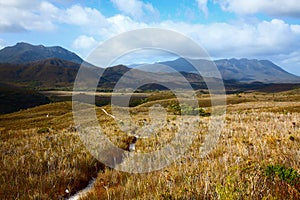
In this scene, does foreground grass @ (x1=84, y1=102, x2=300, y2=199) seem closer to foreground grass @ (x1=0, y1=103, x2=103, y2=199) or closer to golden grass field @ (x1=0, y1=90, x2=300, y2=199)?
golden grass field @ (x1=0, y1=90, x2=300, y2=199)

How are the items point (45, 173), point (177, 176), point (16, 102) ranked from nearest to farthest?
point (177, 176) → point (45, 173) → point (16, 102)

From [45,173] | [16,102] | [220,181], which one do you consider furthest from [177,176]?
[16,102]

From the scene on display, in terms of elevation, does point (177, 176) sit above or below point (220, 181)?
below

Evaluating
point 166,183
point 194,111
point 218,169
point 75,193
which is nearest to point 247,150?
point 218,169

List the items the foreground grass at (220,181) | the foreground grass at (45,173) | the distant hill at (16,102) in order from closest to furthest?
the foreground grass at (220,181) < the foreground grass at (45,173) < the distant hill at (16,102)

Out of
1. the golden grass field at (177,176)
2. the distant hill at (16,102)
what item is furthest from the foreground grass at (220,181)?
the distant hill at (16,102)

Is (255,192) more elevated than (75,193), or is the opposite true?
(255,192)

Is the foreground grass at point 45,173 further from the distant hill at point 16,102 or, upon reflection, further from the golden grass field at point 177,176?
the distant hill at point 16,102

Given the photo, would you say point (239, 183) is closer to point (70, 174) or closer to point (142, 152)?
point (70, 174)

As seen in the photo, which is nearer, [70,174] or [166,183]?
[166,183]

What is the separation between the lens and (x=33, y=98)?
19912 centimetres

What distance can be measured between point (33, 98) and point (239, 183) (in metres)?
209

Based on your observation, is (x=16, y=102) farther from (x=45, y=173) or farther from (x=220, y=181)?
Result: (x=220, y=181)

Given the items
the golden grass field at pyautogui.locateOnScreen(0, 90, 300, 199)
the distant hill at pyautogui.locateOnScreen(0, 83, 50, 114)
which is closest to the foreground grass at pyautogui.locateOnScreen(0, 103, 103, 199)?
the golden grass field at pyautogui.locateOnScreen(0, 90, 300, 199)
